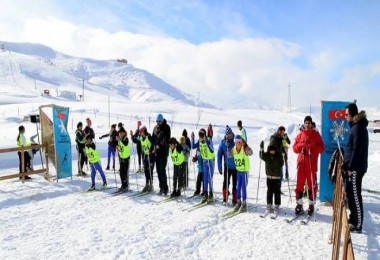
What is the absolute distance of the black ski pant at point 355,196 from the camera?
250 inches

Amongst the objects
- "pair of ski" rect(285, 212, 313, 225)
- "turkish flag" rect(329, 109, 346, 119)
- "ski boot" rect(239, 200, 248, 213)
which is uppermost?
"turkish flag" rect(329, 109, 346, 119)

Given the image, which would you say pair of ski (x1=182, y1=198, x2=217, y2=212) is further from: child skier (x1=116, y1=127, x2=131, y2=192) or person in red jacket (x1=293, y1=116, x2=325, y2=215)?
child skier (x1=116, y1=127, x2=131, y2=192)

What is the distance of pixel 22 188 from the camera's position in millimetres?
11234

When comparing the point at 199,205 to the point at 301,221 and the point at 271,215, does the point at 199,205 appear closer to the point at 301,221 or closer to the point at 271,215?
the point at 271,215

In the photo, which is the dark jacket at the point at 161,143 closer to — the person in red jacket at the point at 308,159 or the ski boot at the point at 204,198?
the ski boot at the point at 204,198

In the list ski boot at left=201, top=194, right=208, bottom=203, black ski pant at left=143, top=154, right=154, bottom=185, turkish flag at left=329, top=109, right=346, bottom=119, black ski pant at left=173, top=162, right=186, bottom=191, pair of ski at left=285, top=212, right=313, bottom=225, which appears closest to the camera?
pair of ski at left=285, top=212, right=313, bottom=225

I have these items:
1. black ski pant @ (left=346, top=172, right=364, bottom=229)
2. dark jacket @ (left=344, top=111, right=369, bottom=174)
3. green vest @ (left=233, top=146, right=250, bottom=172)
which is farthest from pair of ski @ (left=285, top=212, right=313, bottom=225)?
dark jacket @ (left=344, top=111, right=369, bottom=174)

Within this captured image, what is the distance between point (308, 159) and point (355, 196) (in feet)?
5.64

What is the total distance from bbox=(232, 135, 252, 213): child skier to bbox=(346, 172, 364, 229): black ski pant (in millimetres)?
2439

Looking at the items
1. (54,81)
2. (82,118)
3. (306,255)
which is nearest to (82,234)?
(306,255)

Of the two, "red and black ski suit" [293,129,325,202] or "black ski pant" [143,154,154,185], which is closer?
"red and black ski suit" [293,129,325,202]

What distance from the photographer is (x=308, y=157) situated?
7.99 m

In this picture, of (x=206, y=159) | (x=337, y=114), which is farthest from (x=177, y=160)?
(x=337, y=114)

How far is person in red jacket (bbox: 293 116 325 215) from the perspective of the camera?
7930mm
